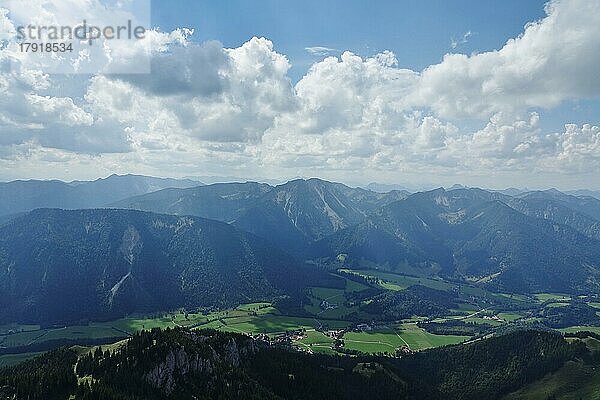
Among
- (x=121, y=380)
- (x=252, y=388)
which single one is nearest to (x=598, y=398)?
(x=252, y=388)

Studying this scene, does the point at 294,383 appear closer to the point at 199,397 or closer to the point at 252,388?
the point at 252,388

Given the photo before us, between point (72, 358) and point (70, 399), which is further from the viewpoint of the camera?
point (72, 358)

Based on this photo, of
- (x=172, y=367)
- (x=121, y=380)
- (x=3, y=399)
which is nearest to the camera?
(x=3, y=399)

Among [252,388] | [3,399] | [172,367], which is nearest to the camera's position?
[3,399]

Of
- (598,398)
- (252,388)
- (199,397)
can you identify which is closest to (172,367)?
(199,397)

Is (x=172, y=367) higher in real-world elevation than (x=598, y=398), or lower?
higher

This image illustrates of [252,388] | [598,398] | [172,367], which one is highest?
[172,367]

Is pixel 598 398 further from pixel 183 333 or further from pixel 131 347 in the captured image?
pixel 131 347

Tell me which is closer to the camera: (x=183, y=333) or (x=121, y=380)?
(x=121, y=380)

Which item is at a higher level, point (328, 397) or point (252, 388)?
point (252, 388)

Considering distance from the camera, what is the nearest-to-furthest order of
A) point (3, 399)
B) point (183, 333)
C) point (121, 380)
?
point (3, 399) < point (121, 380) < point (183, 333)
